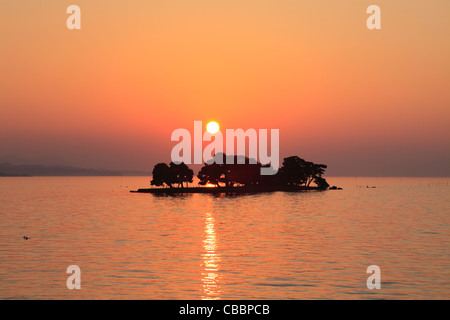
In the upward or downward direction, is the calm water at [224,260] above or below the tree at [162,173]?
below

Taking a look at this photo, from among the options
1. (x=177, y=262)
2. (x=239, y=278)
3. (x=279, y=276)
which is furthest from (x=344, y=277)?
(x=177, y=262)

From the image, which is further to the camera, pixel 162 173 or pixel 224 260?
pixel 162 173

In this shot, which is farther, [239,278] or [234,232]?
[234,232]

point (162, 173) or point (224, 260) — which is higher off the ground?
point (162, 173)

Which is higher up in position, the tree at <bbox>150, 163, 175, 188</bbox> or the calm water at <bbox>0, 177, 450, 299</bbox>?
the tree at <bbox>150, 163, 175, 188</bbox>

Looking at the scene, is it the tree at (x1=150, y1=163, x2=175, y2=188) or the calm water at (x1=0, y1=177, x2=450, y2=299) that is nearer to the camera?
the calm water at (x1=0, y1=177, x2=450, y2=299)

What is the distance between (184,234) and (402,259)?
3008 cm

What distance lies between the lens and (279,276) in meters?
38.2

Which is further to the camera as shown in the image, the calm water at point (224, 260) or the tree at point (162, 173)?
the tree at point (162, 173)

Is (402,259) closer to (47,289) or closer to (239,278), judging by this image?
(239,278)
